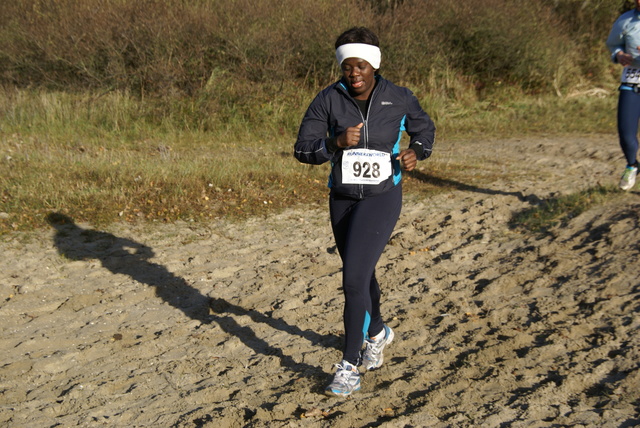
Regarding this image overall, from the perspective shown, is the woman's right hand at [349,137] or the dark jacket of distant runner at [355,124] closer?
the woman's right hand at [349,137]

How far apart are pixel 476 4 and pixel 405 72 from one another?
2.38m

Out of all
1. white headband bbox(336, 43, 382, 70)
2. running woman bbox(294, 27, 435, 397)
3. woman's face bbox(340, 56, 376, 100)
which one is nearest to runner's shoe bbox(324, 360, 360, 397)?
running woman bbox(294, 27, 435, 397)

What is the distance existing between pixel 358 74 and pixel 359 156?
1.53 ft

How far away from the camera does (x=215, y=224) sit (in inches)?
342

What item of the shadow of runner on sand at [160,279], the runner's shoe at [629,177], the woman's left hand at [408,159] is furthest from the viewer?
the runner's shoe at [629,177]

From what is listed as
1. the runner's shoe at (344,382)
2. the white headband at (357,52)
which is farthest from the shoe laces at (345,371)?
the white headband at (357,52)

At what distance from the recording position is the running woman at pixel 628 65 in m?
7.59

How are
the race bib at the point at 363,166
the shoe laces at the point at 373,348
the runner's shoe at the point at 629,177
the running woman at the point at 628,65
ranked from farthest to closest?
the runner's shoe at the point at 629,177, the running woman at the point at 628,65, the shoe laces at the point at 373,348, the race bib at the point at 363,166

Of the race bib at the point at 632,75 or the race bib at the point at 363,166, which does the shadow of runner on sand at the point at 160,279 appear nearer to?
the race bib at the point at 363,166

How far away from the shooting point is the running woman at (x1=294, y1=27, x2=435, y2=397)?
4340mm

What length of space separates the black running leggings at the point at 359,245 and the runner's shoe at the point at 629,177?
4.57m

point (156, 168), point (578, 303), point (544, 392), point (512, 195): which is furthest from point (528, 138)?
point (544, 392)

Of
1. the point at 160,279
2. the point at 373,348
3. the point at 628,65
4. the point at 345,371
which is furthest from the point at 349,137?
the point at 628,65

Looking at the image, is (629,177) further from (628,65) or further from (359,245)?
(359,245)
